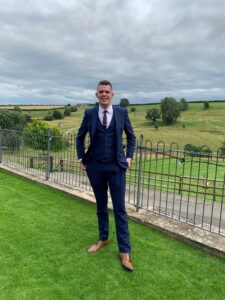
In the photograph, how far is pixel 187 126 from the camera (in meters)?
71.2

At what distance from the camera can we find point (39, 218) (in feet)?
16.2

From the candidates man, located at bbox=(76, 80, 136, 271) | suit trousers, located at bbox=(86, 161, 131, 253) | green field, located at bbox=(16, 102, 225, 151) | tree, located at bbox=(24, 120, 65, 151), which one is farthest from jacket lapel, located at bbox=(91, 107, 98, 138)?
green field, located at bbox=(16, 102, 225, 151)

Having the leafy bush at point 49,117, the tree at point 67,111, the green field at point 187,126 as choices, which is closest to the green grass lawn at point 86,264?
the green field at point 187,126

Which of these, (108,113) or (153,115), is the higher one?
(108,113)

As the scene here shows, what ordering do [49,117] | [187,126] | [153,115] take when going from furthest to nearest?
[153,115], [187,126], [49,117]

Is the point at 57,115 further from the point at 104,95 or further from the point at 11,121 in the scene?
the point at 104,95

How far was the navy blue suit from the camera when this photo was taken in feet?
11.4

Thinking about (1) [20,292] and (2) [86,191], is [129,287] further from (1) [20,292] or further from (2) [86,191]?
Answer: (2) [86,191]

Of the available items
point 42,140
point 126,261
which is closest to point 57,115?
point 42,140

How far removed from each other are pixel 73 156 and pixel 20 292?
16.6 ft

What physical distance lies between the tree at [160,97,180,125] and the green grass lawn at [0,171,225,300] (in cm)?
7407

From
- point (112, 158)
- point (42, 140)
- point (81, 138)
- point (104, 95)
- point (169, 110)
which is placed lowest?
point (42, 140)

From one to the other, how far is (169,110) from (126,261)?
78.2 metres

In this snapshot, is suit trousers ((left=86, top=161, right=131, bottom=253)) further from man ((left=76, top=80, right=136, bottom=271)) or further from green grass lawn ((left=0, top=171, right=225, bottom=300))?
green grass lawn ((left=0, top=171, right=225, bottom=300))
